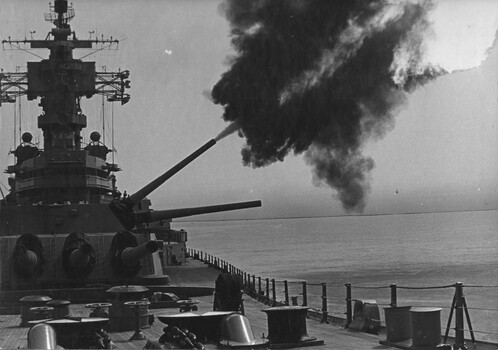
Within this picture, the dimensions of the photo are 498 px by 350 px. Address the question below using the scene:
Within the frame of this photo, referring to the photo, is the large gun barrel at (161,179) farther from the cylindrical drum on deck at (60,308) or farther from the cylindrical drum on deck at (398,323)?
the cylindrical drum on deck at (398,323)

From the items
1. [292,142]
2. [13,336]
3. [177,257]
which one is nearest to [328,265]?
[177,257]

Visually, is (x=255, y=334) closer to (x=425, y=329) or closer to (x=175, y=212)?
(x=425, y=329)

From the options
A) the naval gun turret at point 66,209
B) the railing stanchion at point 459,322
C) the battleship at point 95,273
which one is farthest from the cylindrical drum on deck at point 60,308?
the railing stanchion at point 459,322

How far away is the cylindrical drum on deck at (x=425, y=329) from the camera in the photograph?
367 inches

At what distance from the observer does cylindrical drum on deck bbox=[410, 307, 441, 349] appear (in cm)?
931

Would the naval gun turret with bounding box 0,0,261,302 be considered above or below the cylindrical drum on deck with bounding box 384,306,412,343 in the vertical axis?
above

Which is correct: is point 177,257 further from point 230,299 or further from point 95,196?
point 230,299

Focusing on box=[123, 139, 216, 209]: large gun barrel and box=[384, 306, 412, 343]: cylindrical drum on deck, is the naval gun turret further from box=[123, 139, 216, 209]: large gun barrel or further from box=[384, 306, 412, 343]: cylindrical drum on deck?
box=[384, 306, 412, 343]: cylindrical drum on deck

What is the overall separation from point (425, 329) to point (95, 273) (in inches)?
384

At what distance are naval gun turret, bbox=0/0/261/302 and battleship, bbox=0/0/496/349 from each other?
3cm

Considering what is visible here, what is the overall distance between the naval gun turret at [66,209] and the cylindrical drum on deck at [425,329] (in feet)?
24.7

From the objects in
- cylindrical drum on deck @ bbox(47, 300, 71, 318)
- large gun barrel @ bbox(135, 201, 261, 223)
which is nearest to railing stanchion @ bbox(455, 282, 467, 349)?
cylindrical drum on deck @ bbox(47, 300, 71, 318)

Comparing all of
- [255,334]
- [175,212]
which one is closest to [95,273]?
[175,212]

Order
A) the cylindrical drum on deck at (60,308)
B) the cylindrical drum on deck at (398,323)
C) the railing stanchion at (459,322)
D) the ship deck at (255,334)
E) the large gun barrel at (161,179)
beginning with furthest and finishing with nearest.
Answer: the large gun barrel at (161,179) → the cylindrical drum on deck at (60,308) → the ship deck at (255,334) → the cylindrical drum on deck at (398,323) → the railing stanchion at (459,322)
